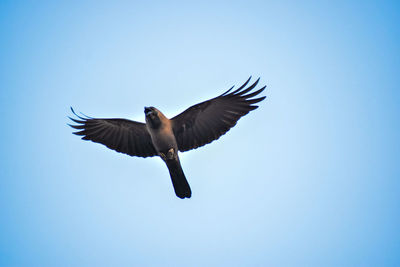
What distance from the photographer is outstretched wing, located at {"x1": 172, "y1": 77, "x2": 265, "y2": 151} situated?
378 inches

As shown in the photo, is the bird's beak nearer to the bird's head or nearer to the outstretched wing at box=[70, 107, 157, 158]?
the bird's head

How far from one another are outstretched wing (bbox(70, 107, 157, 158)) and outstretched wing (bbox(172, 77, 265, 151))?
919mm

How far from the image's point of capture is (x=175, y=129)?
10.0 meters

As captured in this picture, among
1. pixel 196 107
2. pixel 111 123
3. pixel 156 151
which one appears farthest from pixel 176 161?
pixel 111 123

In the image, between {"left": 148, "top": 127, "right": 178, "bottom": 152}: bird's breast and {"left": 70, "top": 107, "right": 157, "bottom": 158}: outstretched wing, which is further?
{"left": 70, "top": 107, "right": 157, "bottom": 158}: outstretched wing

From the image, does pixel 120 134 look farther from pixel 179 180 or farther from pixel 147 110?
pixel 179 180

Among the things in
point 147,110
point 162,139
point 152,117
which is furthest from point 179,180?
point 147,110

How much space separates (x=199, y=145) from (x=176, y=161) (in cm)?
81

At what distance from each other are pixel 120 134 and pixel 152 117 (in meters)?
1.42

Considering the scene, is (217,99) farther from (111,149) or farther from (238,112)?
(111,149)

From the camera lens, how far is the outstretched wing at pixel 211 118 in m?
9.59

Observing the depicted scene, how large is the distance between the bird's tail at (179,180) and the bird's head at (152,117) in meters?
1.01

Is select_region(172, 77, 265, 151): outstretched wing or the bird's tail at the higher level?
select_region(172, 77, 265, 151): outstretched wing

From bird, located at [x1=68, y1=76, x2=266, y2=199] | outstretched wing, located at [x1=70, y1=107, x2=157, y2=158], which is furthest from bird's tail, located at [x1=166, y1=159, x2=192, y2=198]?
outstretched wing, located at [x1=70, y1=107, x2=157, y2=158]
